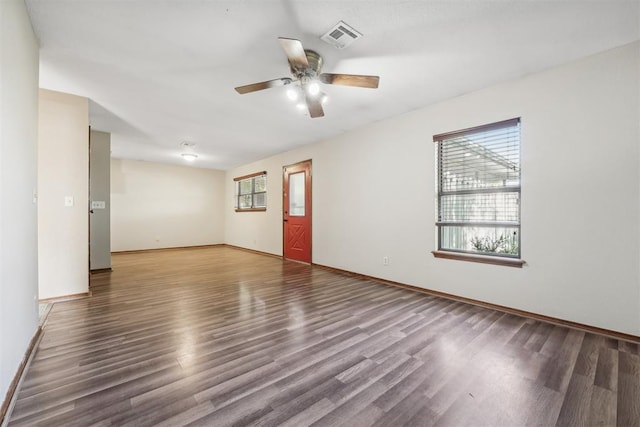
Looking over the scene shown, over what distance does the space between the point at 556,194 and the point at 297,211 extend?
455 cm

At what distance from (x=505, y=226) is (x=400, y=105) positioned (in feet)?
6.74

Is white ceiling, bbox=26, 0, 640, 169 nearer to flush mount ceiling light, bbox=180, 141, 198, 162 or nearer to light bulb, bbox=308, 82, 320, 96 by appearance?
light bulb, bbox=308, 82, 320, 96

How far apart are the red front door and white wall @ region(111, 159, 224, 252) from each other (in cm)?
380

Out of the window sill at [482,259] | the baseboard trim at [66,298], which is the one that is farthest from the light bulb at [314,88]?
the baseboard trim at [66,298]

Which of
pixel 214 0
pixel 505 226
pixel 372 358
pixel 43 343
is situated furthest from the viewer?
pixel 505 226

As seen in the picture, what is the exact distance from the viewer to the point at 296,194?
20.2 ft

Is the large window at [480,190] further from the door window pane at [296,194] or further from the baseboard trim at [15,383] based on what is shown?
the baseboard trim at [15,383]

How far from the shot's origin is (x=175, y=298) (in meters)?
3.40

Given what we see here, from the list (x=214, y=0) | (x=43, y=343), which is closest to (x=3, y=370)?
(x=43, y=343)

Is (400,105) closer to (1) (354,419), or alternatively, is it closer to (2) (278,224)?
(1) (354,419)

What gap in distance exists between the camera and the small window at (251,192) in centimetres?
744

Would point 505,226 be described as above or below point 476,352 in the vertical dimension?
above

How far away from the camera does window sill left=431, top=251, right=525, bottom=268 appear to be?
2.90 meters

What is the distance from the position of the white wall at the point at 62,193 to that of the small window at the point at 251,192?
415 centimetres
